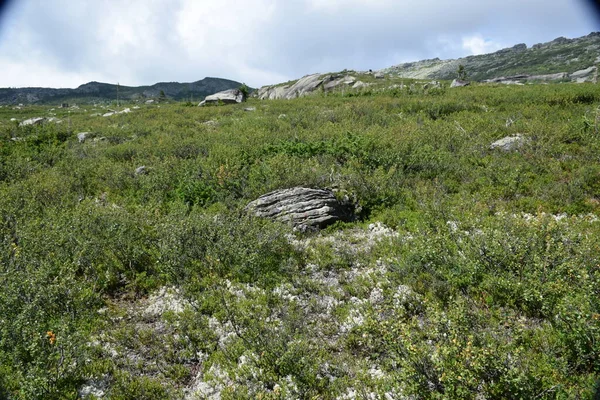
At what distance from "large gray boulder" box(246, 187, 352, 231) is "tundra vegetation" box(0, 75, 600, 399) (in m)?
0.43

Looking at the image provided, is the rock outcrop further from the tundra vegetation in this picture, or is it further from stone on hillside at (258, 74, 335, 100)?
the tundra vegetation

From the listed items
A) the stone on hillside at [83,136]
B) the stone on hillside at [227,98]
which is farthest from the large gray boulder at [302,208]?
the stone on hillside at [227,98]

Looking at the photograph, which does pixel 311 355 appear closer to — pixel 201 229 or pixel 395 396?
pixel 395 396

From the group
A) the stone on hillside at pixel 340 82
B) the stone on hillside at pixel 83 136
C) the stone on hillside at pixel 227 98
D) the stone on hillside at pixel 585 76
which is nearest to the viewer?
the stone on hillside at pixel 83 136

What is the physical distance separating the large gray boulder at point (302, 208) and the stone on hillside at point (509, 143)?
28.8 feet

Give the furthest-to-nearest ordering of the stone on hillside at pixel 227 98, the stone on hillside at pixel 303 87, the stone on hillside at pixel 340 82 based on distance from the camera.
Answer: the stone on hillside at pixel 303 87 → the stone on hillside at pixel 340 82 → the stone on hillside at pixel 227 98

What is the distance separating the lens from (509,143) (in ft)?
48.9

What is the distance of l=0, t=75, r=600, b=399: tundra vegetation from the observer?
501cm

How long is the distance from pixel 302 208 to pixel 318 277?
132 inches

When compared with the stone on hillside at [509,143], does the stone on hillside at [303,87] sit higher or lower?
higher

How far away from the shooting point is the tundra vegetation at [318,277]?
501 centimetres

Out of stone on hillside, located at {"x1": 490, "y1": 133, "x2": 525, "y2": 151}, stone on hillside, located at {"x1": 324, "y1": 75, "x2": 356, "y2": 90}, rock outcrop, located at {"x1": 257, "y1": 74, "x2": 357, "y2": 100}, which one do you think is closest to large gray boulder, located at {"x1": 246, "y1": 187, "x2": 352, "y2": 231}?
stone on hillside, located at {"x1": 490, "y1": 133, "x2": 525, "y2": 151}

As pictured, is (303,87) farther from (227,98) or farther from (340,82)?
(227,98)

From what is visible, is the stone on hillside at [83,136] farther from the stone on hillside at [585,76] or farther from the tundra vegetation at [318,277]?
the stone on hillside at [585,76]
